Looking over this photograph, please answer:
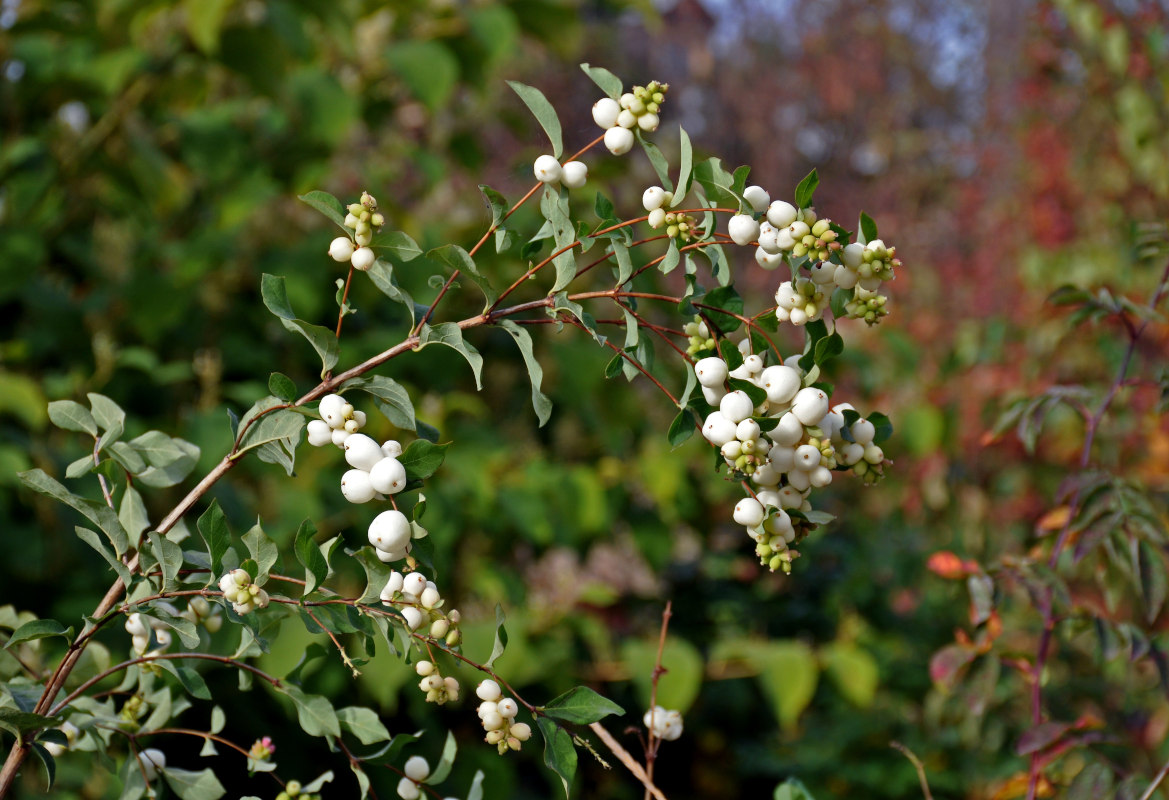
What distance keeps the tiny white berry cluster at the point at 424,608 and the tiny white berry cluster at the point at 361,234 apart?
0.50 feet

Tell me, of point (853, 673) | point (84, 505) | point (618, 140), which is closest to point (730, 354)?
point (618, 140)

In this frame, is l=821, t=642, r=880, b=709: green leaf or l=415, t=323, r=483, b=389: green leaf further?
l=821, t=642, r=880, b=709: green leaf

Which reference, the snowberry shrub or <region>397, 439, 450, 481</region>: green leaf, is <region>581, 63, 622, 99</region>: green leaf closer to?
the snowberry shrub

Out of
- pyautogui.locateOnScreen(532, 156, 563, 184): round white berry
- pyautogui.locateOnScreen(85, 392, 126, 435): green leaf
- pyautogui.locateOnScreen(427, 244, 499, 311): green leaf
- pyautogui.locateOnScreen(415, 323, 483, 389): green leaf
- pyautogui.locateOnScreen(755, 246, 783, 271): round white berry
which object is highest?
pyautogui.locateOnScreen(532, 156, 563, 184): round white berry

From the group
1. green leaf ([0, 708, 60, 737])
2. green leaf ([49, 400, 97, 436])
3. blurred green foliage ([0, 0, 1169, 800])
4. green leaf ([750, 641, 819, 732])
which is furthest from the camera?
green leaf ([750, 641, 819, 732])

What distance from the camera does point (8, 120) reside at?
1.69m

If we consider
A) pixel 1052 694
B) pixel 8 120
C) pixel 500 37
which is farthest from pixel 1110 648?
pixel 8 120

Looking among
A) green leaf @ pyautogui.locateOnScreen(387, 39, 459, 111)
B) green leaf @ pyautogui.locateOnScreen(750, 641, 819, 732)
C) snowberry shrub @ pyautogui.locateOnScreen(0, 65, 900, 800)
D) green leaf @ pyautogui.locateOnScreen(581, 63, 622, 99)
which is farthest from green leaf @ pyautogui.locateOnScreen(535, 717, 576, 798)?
green leaf @ pyautogui.locateOnScreen(387, 39, 459, 111)

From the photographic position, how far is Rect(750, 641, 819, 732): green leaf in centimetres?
154

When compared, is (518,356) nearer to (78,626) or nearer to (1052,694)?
(78,626)

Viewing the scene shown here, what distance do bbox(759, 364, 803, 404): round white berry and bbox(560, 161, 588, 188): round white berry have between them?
0.13m

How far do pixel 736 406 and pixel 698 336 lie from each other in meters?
0.07

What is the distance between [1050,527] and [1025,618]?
129 centimetres

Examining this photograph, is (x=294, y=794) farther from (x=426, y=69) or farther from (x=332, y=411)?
(x=426, y=69)
